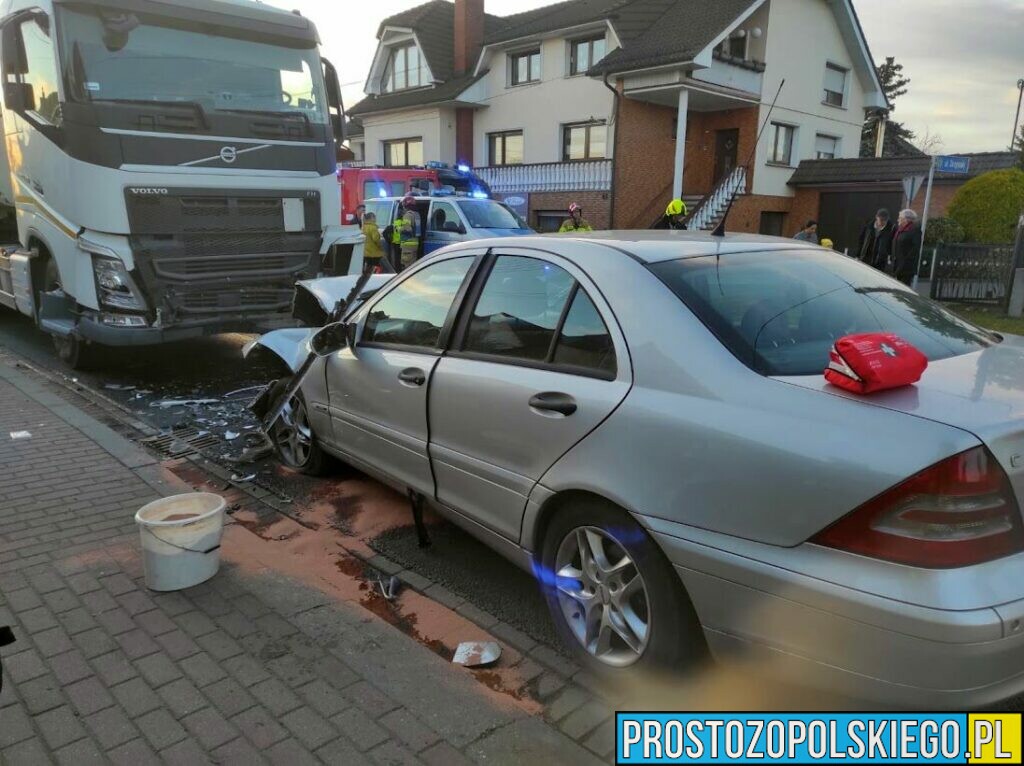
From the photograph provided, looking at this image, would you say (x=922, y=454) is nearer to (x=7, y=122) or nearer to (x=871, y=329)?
(x=871, y=329)

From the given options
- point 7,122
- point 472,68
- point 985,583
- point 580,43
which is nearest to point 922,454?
point 985,583

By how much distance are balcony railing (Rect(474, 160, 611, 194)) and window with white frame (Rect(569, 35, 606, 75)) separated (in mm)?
3164

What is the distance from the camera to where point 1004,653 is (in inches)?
74.3

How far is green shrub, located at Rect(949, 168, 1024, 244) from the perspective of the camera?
18.6 metres

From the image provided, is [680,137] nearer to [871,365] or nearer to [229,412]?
[229,412]

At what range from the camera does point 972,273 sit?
13.5m

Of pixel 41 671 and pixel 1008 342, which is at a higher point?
pixel 1008 342

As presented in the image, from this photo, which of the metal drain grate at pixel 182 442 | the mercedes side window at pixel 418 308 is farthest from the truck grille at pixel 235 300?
the mercedes side window at pixel 418 308

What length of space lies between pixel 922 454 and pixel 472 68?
93.6 feet

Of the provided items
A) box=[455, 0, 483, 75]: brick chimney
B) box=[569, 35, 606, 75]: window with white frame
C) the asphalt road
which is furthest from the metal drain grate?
box=[455, 0, 483, 75]: brick chimney

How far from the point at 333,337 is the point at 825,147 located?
26732 millimetres

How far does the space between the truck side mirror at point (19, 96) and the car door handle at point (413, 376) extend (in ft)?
18.3

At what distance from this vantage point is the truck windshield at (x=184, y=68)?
6.34m

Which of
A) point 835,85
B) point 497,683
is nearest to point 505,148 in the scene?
point 835,85
